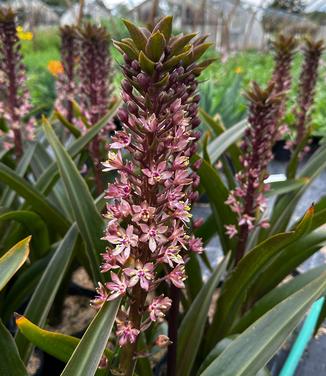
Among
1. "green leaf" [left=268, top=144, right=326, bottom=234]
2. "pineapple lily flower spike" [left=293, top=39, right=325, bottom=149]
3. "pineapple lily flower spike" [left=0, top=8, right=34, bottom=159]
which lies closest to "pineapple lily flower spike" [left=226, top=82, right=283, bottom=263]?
"green leaf" [left=268, top=144, right=326, bottom=234]

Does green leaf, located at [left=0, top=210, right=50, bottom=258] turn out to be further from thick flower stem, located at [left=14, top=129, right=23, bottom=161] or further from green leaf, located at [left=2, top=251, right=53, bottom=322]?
thick flower stem, located at [left=14, top=129, right=23, bottom=161]

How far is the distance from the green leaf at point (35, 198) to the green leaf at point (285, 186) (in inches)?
30.8

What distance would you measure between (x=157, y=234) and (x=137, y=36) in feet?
1.16

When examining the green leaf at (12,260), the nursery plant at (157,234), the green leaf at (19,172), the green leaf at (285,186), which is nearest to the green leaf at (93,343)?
the nursery plant at (157,234)

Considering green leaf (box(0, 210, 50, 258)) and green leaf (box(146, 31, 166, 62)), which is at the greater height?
green leaf (box(146, 31, 166, 62))

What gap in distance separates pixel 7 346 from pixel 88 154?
120 centimetres

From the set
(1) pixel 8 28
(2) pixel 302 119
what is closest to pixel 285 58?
(2) pixel 302 119

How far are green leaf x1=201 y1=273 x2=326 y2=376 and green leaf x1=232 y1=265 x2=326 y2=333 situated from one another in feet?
1.42

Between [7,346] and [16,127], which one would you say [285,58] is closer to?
[16,127]

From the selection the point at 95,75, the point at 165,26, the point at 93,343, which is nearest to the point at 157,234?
the point at 93,343

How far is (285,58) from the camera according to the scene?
2.25 metres

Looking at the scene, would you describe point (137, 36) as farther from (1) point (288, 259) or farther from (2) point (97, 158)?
(2) point (97, 158)

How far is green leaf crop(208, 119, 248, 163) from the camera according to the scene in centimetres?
182

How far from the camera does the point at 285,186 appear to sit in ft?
5.67
